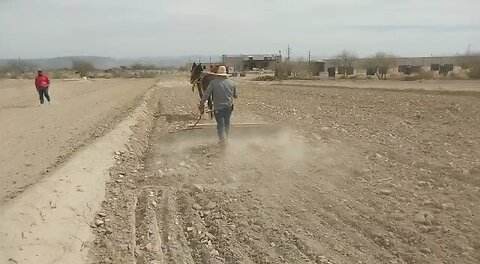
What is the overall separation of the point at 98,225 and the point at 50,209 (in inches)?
24.2

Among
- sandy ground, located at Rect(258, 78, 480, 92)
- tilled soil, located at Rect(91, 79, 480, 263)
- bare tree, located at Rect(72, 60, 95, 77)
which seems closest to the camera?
tilled soil, located at Rect(91, 79, 480, 263)

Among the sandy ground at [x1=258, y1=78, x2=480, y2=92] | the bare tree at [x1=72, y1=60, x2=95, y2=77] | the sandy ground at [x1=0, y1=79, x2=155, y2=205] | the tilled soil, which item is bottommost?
the tilled soil

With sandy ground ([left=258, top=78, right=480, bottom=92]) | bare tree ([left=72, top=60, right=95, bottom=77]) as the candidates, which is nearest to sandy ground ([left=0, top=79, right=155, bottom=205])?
sandy ground ([left=258, top=78, right=480, bottom=92])

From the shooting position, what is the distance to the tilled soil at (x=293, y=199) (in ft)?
18.0

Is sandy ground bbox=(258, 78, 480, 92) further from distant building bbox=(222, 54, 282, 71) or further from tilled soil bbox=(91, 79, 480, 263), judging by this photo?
distant building bbox=(222, 54, 282, 71)

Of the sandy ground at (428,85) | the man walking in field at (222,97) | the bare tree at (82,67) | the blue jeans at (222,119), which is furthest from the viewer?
the bare tree at (82,67)

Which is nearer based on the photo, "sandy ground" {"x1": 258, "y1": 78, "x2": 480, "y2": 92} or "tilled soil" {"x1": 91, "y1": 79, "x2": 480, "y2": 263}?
"tilled soil" {"x1": 91, "y1": 79, "x2": 480, "y2": 263}

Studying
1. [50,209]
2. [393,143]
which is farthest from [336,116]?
[50,209]

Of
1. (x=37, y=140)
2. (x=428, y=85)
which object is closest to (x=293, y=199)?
(x=37, y=140)

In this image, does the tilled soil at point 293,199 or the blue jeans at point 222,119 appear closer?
the tilled soil at point 293,199

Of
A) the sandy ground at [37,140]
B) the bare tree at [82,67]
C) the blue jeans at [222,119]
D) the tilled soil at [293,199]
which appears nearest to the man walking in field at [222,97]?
the blue jeans at [222,119]

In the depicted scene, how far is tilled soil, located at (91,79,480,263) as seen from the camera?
5.50m

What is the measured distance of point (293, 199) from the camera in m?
7.02

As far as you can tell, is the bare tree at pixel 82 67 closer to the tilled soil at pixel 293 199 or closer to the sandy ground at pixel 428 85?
the sandy ground at pixel 428 85
